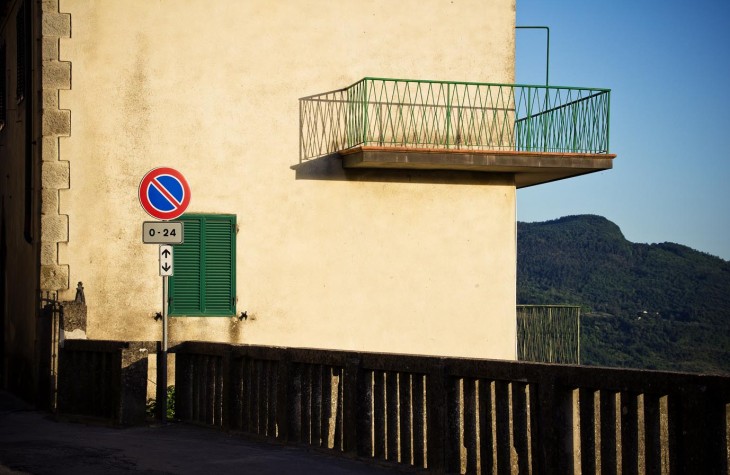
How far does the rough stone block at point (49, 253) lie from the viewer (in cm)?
1758

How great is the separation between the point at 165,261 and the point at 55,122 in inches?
202

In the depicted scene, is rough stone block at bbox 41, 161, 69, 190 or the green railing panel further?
the green railing panel

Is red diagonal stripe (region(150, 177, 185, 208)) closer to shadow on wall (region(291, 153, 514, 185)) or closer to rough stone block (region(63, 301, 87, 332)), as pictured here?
rough stone block (region(63, 301, 87, 332))

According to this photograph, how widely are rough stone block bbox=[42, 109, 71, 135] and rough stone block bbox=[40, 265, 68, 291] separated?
2152 millimetres

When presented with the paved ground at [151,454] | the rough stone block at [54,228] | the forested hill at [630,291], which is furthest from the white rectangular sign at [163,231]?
the forested hill at [630,291]

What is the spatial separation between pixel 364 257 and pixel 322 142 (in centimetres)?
213

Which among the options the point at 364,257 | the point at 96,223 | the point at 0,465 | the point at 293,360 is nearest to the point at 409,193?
the point at 364,257

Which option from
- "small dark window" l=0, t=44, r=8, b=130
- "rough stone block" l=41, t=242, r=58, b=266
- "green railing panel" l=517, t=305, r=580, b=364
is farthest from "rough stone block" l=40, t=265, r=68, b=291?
"green railing panel" l=517, t=305, r=580, b=364

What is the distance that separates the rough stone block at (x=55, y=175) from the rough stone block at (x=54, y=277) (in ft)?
4.18

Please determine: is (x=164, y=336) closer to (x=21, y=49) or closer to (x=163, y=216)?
(x=163, y=216)

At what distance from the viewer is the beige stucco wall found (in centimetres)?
1800

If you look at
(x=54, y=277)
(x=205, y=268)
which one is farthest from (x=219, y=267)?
(x=54, y=277)

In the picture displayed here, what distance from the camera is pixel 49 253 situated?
57.8 ft

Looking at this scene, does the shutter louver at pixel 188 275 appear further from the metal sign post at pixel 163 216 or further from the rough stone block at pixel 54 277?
the metal sign post at pixel 163 216
